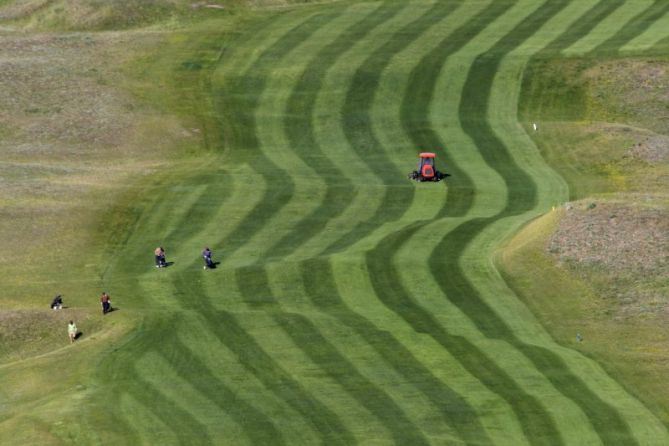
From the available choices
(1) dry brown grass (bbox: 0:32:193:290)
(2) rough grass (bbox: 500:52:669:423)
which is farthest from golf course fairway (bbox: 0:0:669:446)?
(1) dry brown grass (bbox: 0:32:193:290)

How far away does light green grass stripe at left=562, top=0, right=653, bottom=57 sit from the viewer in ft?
407

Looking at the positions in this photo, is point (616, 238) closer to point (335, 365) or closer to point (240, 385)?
point (335, 365)

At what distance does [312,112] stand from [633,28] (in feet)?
103

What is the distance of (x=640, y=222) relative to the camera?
75312mm

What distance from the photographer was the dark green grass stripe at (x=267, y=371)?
54625mm

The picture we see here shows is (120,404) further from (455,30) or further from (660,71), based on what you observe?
(455,30)

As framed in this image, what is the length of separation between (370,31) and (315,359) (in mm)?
73376

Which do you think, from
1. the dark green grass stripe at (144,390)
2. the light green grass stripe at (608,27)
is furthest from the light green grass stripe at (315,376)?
the light green grass stripe at (608,27)

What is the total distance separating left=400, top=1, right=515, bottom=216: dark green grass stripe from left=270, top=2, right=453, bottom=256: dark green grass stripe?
346 centimetres

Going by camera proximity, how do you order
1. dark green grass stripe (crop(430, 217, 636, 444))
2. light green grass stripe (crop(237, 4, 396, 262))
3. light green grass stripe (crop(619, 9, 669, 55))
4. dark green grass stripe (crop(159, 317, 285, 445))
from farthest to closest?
light green grass stripe (crop(619, 9, 669, 55)) < light green grass stripe (crop(237, 4, 396, 262)) < dark green grass stripe (crop(430, 217, 636, 444)) < dark green grass stripe (crop(159, 317, 285, 445))

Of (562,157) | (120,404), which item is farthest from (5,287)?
(562,157)

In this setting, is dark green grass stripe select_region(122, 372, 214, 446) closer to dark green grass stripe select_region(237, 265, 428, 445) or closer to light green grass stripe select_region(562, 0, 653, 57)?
dark green grass stripe select_region(237, 265, 428, 445)

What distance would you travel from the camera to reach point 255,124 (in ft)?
Result: 379

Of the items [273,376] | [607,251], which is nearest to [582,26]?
[607,251]
